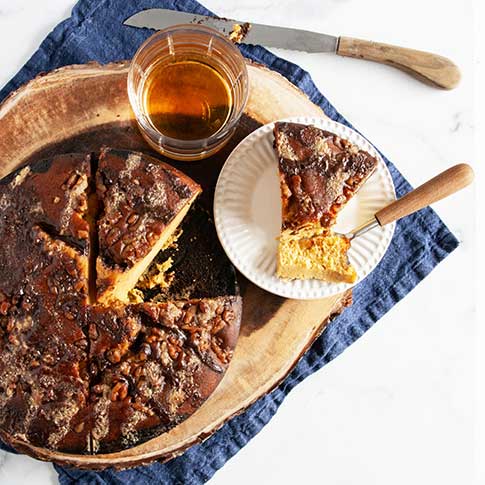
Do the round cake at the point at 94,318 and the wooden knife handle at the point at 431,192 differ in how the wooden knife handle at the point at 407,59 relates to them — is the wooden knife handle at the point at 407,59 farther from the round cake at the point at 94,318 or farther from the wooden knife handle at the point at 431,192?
the round cake at the point at 94,318

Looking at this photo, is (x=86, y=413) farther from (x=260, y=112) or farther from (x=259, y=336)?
(x=260, y=112)

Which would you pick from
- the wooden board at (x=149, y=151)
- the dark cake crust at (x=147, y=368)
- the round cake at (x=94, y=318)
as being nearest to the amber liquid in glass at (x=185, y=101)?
the wooden board at (x=149, y=151)

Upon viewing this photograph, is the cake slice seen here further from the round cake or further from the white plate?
the white plate

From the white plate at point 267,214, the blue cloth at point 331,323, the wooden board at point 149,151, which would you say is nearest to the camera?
the white plate at point 267,214

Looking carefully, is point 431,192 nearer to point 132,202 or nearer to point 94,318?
point 132,202

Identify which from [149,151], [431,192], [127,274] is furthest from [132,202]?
[431,192]
